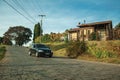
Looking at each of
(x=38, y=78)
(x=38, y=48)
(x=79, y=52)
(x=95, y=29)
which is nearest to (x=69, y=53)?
(x=79, y=52)

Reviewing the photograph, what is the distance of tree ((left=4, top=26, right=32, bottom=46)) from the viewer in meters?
114

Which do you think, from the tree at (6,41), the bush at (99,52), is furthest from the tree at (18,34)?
the bush at (99,52)

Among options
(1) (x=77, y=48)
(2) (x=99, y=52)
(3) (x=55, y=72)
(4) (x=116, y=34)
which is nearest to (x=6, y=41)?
(4) (x=116, y=34)

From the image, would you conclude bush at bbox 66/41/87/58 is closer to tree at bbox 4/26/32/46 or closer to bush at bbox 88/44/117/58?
bush at bbox 88/44/117/58

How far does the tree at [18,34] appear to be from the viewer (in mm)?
114500

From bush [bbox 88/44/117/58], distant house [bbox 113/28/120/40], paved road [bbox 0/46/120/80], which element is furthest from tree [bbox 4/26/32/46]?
paved road [bbox 0/46/120/80]

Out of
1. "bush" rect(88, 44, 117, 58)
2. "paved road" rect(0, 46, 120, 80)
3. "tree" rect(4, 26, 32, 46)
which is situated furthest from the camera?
"tree" rect(4, 26, 32, 46)

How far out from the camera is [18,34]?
11506 cm

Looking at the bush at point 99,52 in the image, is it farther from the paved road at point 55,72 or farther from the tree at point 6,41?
the tree at point 6,41

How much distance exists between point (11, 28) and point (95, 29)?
73.4m

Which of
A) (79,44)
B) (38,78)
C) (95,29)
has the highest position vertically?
(95,29)

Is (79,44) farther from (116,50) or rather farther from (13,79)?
(13,79)

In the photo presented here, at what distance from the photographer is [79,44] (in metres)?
32.9

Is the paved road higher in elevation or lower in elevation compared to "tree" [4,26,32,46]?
lower
